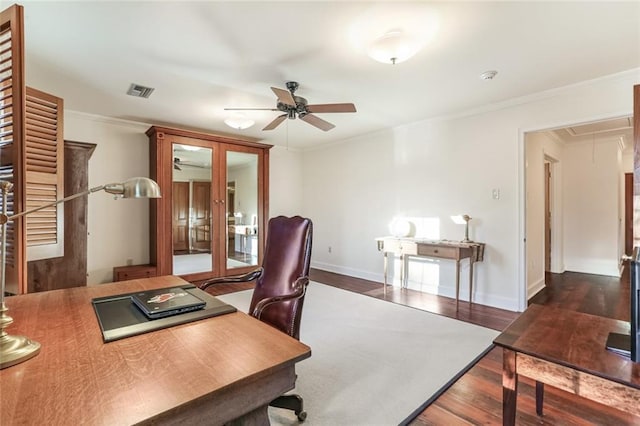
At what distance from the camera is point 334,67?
2670mm

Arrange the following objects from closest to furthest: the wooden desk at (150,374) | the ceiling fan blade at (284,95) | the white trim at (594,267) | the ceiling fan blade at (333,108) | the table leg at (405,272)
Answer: the wooden desk at (150,374) < the ceiling fan blade at (284,95) < the ceiling fan blade at (333,108) < the table leg at (405,272) < the white trim at (594,267)

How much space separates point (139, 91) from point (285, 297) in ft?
9.67

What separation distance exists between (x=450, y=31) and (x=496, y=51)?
0.56 m

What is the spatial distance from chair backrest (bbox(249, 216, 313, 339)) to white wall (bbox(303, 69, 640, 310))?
9.19 ft

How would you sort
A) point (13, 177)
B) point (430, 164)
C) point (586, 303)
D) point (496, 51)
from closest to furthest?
point (13, 177) → point (496, 51) → point (586, 303) → point (430, 164)

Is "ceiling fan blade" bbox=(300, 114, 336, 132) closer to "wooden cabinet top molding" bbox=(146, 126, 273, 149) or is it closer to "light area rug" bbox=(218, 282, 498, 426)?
"wooden cabinet top molding" bbox=(146, 126, 273, 149)

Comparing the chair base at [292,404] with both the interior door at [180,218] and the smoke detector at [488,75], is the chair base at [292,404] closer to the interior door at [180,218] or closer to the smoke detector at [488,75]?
the smoke detector at [488,75]

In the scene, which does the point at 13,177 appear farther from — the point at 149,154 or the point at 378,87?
the point at 149,154

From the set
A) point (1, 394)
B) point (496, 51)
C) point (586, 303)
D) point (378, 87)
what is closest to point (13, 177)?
point (1, 394)

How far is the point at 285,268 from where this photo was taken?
78.4 inches

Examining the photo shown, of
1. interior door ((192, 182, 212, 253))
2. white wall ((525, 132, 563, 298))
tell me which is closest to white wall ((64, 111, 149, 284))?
interior door ((192, 182, 212, 253))

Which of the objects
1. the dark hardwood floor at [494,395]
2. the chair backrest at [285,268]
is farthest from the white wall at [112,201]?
the dark hardwood floor at [494,395]

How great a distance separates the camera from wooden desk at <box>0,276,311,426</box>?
2.21 feet

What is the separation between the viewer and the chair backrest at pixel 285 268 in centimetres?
180
